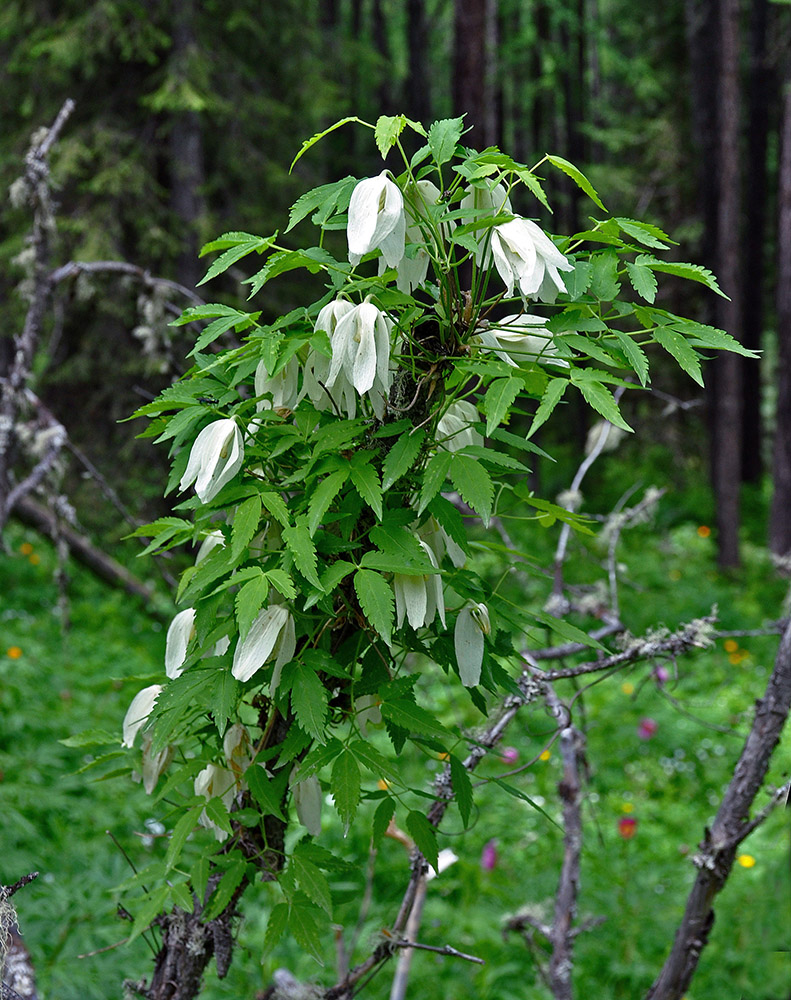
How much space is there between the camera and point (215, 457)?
100 cm

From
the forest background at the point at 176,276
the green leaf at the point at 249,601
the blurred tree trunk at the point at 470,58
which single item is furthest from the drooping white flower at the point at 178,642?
the blurred tree trunk at the point at 470,58

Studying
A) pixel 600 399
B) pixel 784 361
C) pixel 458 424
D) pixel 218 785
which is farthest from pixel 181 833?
pixel 784 361

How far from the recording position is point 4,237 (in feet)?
27.7

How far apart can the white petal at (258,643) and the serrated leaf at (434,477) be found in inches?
8.5

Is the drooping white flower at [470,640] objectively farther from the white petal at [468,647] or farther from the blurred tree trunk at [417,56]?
the blurred tree trunk at [417,56]

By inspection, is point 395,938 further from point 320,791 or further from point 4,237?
point 4,237

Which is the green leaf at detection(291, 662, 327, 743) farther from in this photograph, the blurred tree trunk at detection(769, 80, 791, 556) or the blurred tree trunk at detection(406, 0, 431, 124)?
the blurred tree trunk at detection(406, 0, 431, 124)

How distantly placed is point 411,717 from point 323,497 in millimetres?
279

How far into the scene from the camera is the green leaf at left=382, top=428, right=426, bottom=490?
3.18 ft

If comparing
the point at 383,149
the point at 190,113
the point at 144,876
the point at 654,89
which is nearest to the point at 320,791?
the point at 144,876

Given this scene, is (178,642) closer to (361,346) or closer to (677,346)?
(361,346)

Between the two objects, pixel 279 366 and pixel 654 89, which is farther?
pixel 654 89

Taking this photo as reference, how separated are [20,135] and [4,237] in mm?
1215

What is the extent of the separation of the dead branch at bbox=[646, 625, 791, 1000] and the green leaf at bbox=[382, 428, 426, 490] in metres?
0.85
